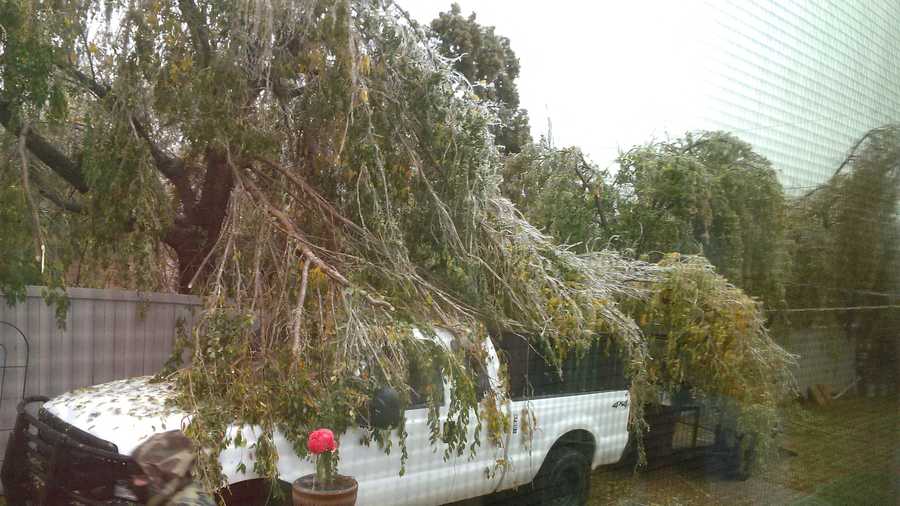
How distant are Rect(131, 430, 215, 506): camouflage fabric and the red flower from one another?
44cm

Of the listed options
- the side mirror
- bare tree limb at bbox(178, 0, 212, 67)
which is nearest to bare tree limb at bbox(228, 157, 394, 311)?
the side mirror

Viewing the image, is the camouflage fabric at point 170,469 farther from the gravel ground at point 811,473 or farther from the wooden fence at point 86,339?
the gravel ground at point 811,473

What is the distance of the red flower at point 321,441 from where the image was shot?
2908 millimetres

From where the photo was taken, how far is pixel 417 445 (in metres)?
3.74

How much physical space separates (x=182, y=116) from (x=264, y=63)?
0.56 m

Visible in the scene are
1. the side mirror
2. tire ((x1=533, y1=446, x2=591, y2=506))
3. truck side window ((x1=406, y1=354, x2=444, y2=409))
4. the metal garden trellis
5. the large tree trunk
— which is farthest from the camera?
the large tree trunk

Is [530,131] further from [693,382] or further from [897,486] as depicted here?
[897,486]

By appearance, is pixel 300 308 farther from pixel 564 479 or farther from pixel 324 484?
pixel 564 479

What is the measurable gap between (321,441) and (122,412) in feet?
2.93

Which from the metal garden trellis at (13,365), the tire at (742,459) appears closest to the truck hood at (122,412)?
the metal garden trellis at (13,365)

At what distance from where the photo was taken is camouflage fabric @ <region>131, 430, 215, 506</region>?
9.53 feet

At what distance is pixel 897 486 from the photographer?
4141 millimetres

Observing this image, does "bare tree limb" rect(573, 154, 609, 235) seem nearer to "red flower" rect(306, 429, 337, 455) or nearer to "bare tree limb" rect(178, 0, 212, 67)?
"bare tree limb" rect(178, 0, 212, 67)

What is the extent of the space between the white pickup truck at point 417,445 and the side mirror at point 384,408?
0.14 m
